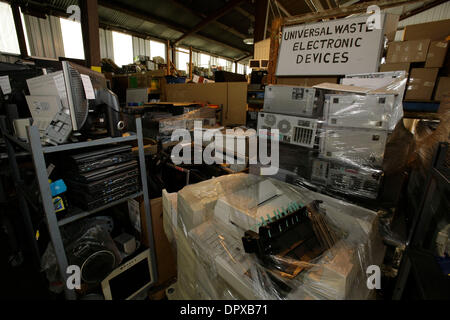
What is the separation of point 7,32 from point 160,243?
234 inches

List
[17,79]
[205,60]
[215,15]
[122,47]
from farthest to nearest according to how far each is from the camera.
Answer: [205,60] → [122,47] → [215,15] → [17,79]

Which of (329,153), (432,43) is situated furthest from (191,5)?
(329,153)

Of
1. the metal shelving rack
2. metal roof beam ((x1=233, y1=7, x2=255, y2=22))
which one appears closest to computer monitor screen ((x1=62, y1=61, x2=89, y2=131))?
the metal shelving rack

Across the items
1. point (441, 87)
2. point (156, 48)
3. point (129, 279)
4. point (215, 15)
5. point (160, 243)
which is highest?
point (215, 15)

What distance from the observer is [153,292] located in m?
1.38

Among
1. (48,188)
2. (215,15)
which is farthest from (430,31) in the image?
(215,15)

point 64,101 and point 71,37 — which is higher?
point 71,37

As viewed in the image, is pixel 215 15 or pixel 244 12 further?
pixel 244 12

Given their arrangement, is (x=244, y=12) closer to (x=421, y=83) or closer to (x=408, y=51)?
(x=408, y=51)

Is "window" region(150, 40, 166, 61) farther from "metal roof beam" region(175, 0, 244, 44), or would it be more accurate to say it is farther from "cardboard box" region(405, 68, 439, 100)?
"cardboard box" region(405, 68, 439, 100)

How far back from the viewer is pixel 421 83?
211 centimetres

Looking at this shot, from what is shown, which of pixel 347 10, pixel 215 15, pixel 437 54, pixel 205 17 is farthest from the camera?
pixel 205 17

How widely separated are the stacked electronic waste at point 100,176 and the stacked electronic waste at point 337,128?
870 millimetres

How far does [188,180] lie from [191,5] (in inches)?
231
